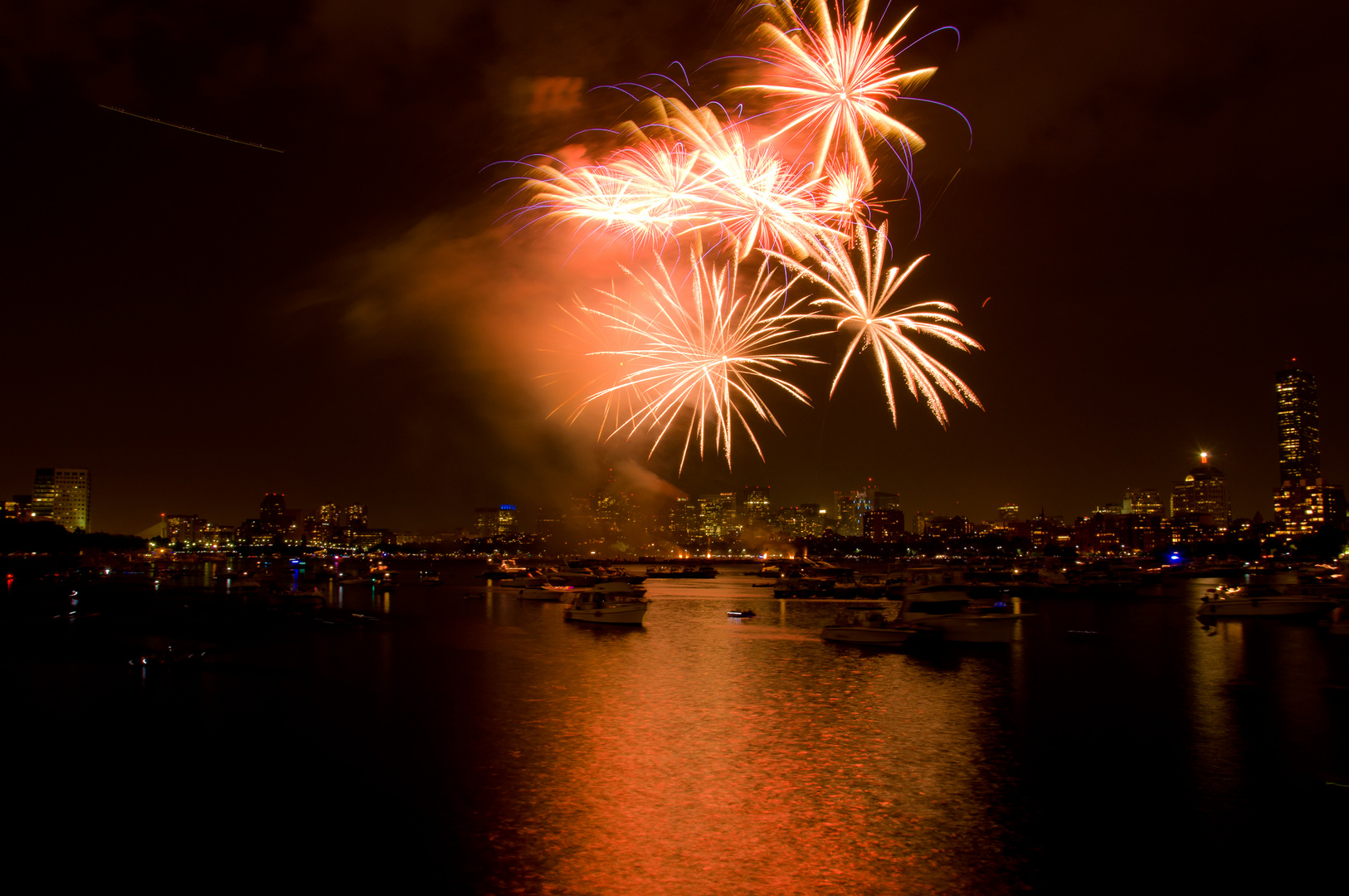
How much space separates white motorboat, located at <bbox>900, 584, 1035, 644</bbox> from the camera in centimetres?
3123

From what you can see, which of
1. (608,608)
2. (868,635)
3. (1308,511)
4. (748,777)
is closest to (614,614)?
(608,608)

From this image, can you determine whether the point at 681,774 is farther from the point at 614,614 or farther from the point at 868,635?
the point at 614,614

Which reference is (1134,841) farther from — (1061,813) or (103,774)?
(103,774)

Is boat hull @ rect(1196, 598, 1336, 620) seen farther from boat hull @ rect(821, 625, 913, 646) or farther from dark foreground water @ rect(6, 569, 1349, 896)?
boat hull @ rect(821, 625, 913, 646)

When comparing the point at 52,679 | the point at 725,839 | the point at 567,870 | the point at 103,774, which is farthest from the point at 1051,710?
the point at 52,679

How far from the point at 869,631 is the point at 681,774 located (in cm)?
1877

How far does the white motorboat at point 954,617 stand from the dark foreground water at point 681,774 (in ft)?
15.1

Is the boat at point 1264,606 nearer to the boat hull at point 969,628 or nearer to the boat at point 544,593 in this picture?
the boat hull at point 969,628

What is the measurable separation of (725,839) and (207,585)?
7381cm

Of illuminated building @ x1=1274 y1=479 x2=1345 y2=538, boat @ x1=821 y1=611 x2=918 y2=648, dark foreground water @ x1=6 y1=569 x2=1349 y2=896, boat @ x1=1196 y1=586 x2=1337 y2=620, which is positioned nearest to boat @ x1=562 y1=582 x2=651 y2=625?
boat @ x1=821 y1=611 x2=918 y2=648

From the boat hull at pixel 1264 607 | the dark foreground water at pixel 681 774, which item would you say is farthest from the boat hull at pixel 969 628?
the boat hull at pixel 1264 607

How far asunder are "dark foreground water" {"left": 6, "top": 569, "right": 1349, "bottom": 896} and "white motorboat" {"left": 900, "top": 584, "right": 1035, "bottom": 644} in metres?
4.60

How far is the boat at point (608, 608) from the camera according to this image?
38656mm

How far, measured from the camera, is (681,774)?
13500 mm
